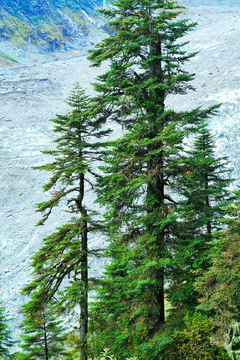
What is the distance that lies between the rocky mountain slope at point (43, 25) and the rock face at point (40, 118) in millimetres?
5089

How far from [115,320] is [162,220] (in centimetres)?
580

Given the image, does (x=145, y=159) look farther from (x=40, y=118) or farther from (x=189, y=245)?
(x=40, y=118)

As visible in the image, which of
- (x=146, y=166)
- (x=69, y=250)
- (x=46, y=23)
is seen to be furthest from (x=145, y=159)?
(x=46, y=23)

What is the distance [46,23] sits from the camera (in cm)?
6462

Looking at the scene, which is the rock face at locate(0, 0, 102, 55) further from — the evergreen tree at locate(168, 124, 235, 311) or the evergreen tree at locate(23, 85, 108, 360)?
the evergreen tree at locate(168, 124, 235, 311)

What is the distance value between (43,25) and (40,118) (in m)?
38.9

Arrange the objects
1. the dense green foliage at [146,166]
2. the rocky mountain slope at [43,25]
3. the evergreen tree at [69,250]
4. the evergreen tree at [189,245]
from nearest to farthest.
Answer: the dense green foliage at [146,166]
the evergreen tree at [189,245]
the evergreen tree at [69,250]
the rocky mountain slope at [43,25]

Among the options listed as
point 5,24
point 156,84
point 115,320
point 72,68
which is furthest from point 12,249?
point 5,24

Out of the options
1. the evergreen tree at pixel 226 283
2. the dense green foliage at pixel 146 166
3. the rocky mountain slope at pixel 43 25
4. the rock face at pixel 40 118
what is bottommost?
the evergreen tree at pixel 226 283

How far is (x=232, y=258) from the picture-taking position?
6633mm

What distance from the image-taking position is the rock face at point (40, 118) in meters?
21.1

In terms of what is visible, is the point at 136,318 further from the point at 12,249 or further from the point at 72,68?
the point at 72,68

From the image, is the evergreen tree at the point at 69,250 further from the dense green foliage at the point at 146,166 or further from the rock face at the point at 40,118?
the rock face at the point at 40,118

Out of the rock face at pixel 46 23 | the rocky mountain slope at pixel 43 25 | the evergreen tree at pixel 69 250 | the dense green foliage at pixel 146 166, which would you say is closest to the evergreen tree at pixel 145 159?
the dense green foliage at pixel 146 166
